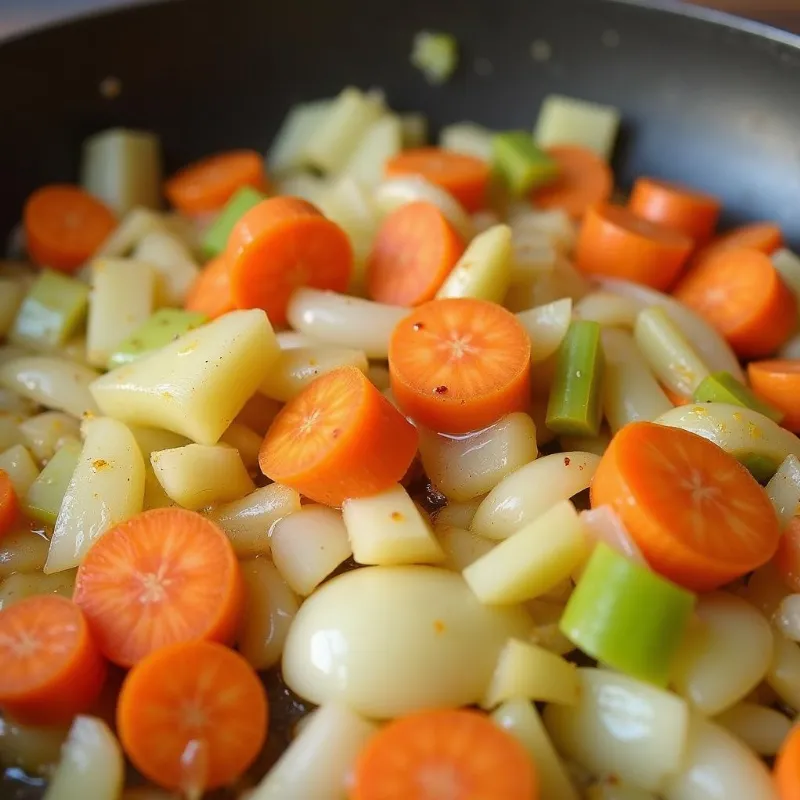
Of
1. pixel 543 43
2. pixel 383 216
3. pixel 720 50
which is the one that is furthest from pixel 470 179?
pixel 720 50

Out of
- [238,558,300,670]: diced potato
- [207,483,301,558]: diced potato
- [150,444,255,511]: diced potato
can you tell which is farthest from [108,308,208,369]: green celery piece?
[238,558,300,670]: diced potato

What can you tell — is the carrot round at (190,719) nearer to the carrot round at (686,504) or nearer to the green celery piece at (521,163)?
the carrot round at (686,504)

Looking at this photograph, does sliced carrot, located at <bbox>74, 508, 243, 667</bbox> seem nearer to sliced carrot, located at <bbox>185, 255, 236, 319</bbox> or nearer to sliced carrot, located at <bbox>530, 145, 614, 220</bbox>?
sliced carrot, located at <bbox>185, 255, 236, 319</bbox>

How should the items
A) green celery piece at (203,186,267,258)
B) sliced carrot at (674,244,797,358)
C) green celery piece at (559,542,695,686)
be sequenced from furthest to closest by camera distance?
green celery piece at (203,186,267,258), sliced carrot at (674,244,797,358), green celery piece at (559,542,695,686)

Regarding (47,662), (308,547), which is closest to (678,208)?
(308,547)

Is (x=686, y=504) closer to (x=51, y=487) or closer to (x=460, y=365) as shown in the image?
(x=460, y=365)

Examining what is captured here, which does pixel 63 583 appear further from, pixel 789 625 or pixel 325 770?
pixel 789 625

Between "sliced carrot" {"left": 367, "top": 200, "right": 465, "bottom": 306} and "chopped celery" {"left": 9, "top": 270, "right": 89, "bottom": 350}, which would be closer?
"sliced carrot" {"left": 367, "top": 200, "right": 465, "bottom": 306}
